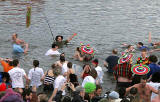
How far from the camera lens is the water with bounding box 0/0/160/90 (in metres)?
19.3

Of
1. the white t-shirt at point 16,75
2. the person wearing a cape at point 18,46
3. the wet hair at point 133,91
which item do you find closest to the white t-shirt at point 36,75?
the white t-shirt at point 16,75

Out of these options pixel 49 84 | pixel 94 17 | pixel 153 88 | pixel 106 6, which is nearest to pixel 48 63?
pixel 49 84

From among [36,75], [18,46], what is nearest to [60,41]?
[18,46]

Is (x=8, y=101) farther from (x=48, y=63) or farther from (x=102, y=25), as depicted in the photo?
(x=102, y=25)

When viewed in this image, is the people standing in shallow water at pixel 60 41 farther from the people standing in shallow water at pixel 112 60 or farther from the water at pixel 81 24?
the people standing in shallow water at pixel 112 60

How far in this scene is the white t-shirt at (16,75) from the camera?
12062 mm

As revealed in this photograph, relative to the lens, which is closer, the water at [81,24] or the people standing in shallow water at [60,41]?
the people standing in shallow water at [60,41]

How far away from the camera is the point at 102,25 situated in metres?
24.4

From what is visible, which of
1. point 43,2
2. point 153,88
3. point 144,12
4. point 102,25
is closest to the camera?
point 153,88

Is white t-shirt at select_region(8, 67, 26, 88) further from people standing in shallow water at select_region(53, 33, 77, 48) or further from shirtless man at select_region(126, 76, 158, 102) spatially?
people standing in shallow water at select_region(53, 33, 77, 48)

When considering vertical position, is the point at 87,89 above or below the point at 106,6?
below

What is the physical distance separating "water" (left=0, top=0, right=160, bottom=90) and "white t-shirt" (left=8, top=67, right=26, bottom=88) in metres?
3.85

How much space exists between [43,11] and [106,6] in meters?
5.89

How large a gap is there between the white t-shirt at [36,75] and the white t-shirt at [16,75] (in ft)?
1.69
